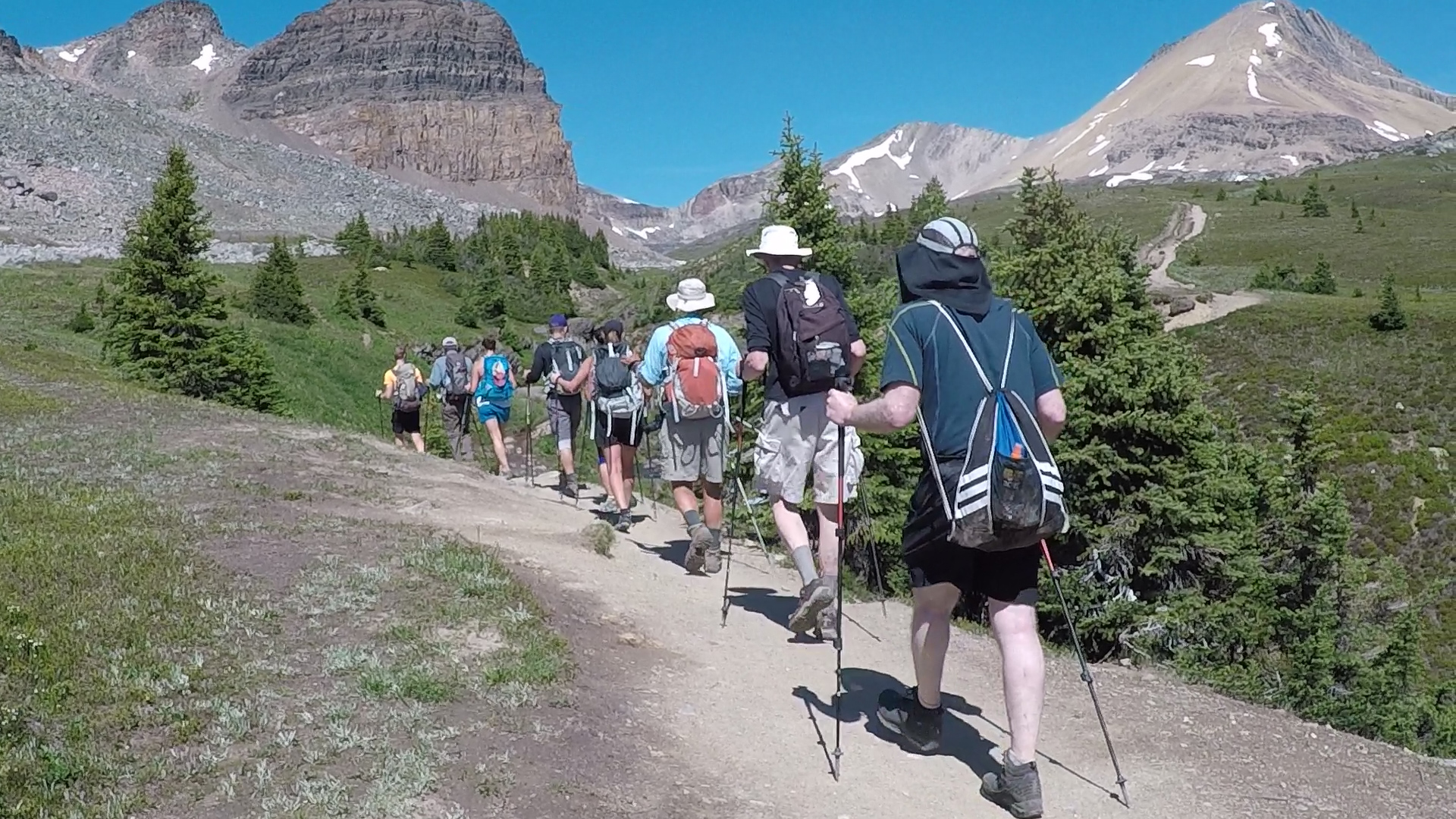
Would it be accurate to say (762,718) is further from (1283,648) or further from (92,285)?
(92,285)

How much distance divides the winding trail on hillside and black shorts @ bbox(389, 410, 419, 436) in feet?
39.9

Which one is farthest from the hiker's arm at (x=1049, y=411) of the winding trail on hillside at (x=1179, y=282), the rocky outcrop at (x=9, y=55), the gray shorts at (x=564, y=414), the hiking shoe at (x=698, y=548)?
the rocky outcrop at (x=9, y=55)

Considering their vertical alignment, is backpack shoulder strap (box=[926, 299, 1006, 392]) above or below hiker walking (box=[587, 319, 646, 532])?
above

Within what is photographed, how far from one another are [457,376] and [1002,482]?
13.6 metres

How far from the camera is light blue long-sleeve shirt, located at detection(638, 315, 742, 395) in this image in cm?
974

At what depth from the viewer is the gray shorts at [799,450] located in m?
7.92

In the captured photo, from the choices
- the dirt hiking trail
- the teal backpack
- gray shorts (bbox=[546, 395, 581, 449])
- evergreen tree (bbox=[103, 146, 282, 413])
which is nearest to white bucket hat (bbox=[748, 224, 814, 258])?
the dirt hiking trail

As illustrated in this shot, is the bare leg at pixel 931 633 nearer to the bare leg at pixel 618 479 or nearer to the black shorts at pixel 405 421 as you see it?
the bare leg at pixel 618 479

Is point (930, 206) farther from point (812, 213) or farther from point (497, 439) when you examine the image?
point (497, 439)

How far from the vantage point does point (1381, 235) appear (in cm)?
9875

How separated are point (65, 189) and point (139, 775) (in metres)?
104

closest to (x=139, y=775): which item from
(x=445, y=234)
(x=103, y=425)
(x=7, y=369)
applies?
(x=103, y=425)

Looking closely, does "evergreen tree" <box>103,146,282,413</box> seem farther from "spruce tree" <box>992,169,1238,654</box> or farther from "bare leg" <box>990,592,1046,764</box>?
"bare leg" <box>990,592,1046,764</box>

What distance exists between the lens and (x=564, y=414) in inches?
547
